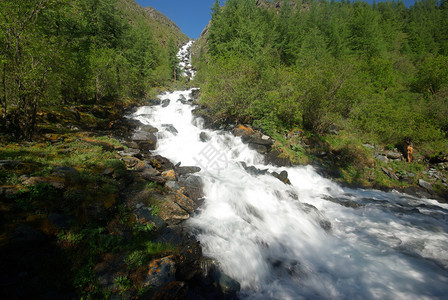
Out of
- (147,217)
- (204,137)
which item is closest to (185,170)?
(147,217)

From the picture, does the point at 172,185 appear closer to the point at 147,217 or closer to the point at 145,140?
the point at 147,217

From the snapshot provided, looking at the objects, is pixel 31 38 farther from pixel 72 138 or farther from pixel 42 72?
pixel 72 138

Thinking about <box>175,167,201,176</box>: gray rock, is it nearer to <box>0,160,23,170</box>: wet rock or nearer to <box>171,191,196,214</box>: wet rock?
<box>171,191,196,214</box>: wet rock

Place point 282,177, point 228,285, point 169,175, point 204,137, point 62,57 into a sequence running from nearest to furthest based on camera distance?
point 228,285, point 169,175, point 62,57, point 282,177, point 204,137

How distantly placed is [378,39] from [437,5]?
69.3 meters

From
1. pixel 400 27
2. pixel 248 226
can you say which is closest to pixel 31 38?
pixel 248 226

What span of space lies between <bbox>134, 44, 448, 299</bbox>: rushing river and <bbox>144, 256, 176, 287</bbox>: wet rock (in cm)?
156

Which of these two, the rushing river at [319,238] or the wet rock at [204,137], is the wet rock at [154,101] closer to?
the wet rock at [204,137]

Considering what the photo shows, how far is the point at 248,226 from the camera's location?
289 inches

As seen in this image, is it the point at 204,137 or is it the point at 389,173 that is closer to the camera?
the point at 389,173

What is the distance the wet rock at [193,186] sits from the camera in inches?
345

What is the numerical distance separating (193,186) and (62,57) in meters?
10.3

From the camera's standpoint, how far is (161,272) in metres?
4.34

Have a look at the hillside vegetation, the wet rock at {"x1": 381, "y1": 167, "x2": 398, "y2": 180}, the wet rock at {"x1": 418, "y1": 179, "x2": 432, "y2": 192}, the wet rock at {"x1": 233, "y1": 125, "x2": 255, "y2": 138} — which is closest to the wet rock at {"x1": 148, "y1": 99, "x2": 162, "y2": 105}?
the hillside vegetation
